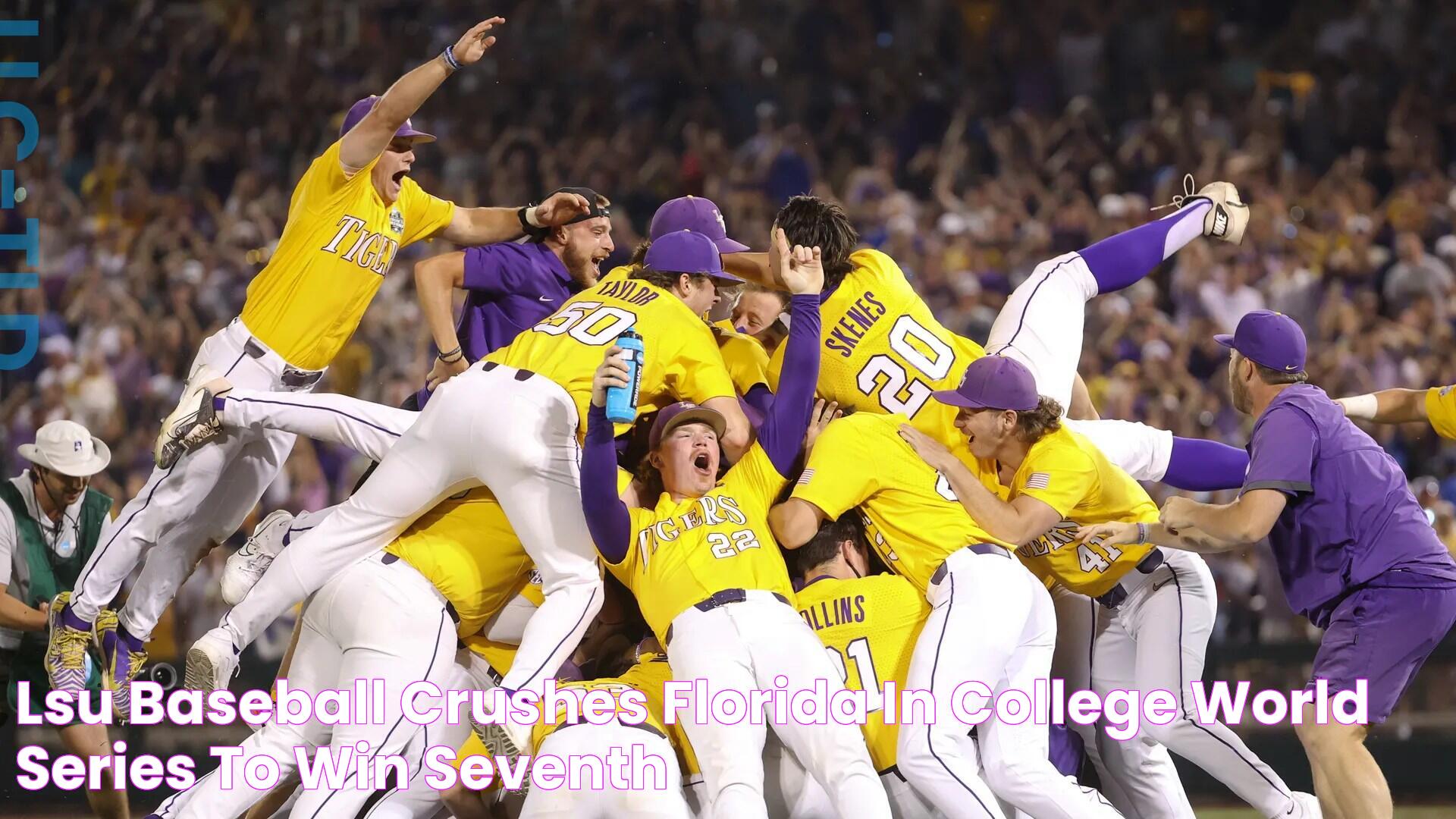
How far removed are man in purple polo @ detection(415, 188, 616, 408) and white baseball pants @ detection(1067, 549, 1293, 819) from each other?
2784 mm

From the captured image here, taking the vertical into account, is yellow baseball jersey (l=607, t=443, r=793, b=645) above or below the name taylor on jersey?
below

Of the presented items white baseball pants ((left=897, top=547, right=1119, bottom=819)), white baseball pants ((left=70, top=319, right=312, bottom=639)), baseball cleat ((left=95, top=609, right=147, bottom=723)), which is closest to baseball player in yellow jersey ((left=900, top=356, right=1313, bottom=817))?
white baseball pants ((left=897, top=547, right=1119, bottom=819))

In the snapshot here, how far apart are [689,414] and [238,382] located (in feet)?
7.08

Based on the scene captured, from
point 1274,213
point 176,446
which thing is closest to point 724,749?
point 176,446

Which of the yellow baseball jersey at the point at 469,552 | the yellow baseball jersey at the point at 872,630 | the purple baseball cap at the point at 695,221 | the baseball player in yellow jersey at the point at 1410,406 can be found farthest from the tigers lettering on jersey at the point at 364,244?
the baseball player in yellow jersey at the point at 1410,406

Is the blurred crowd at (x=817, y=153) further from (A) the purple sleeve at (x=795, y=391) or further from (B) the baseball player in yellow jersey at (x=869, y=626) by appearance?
(A) the purple sleeve at (x=795, y=391)

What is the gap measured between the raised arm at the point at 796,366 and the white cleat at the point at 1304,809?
2.43 meters

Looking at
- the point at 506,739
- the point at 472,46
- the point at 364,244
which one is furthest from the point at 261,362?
the point at 506,739

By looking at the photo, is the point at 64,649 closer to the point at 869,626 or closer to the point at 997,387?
the point at 869,626

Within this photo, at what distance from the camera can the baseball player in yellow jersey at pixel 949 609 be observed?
5.39 meters

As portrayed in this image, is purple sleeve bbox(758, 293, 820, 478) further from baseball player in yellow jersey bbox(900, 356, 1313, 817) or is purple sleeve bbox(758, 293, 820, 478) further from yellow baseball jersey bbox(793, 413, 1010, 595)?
baseball player in yellow jersey bbox(900, 356, 1313, 817)

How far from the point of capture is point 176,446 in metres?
6.35

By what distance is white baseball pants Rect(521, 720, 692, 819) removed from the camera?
511 centimetres

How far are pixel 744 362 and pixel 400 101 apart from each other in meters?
1.78
